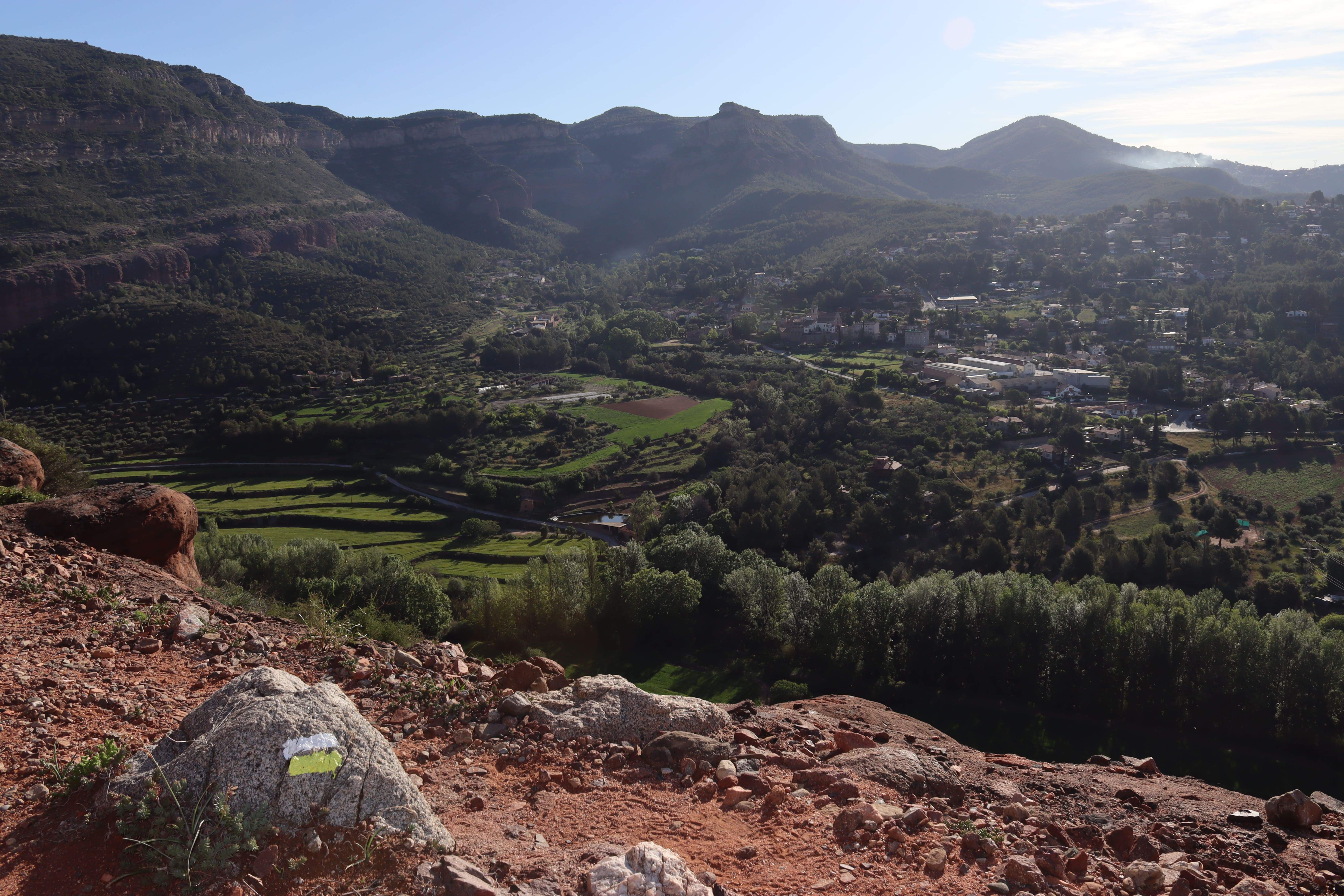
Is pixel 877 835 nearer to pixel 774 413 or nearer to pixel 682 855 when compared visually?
pixel 682 855

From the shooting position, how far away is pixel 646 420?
7206 cm

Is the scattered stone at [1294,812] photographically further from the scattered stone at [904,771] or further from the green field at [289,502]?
the green field at [289,502]

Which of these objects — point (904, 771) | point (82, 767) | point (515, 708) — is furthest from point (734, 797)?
point (82, 767)

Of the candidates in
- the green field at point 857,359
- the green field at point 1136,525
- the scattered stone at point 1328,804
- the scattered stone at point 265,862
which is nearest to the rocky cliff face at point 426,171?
the green field at point 857,359

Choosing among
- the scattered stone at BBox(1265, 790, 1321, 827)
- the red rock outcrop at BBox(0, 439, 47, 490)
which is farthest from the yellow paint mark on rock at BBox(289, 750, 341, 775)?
the red rock outcrop at BBox(0, 439, 47, 490)

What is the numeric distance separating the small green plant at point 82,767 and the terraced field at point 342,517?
105ft

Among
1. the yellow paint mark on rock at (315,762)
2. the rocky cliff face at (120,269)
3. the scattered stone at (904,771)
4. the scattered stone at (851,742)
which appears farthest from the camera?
the rocky cliff face at (120,269)

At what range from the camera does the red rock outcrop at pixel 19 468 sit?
17.5 metres

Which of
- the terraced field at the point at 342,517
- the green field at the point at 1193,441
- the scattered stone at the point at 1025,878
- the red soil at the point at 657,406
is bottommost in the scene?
the terraced field at the point at 342,517

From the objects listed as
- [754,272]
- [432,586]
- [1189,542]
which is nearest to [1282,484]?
[1189,542]

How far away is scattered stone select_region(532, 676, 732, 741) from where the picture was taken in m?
8.95

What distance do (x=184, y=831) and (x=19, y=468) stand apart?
17.3 metres

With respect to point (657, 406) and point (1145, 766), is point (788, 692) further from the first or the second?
point (657, 406)

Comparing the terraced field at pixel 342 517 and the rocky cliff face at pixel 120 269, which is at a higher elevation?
the rocky cliff face at pixel 120 269
